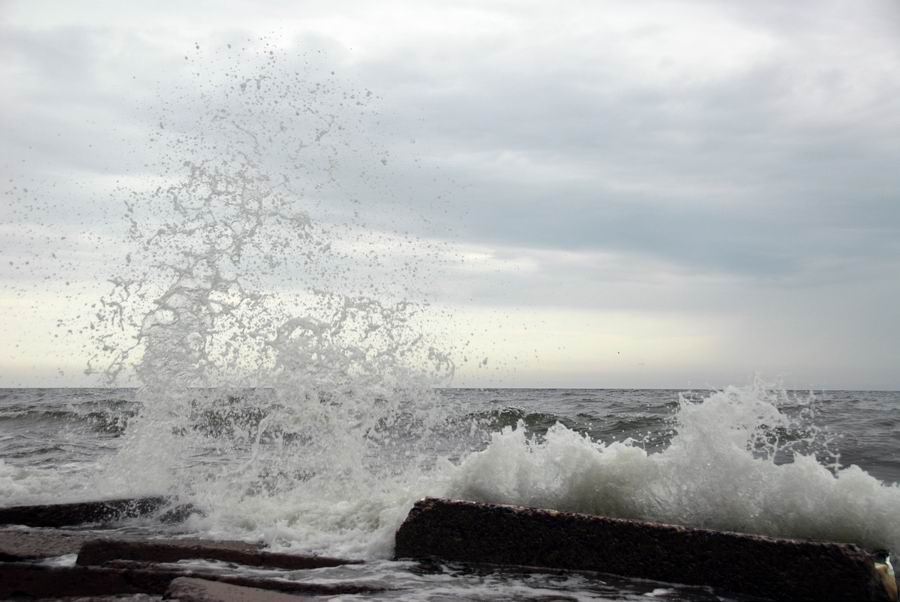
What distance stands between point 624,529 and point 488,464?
55.2 inches

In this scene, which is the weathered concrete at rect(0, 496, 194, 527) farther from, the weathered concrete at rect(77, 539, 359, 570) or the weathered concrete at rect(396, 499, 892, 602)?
the weathered concrete at rect(396, 499, 892, 602)

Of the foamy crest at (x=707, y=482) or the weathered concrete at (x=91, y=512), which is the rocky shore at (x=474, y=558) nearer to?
the weathered concrete at (x=91, y=512)

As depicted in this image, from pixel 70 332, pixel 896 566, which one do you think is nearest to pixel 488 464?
pixel 896 566

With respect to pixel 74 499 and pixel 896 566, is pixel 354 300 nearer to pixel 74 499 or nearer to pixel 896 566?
pixel 74 499

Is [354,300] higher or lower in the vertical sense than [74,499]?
higher

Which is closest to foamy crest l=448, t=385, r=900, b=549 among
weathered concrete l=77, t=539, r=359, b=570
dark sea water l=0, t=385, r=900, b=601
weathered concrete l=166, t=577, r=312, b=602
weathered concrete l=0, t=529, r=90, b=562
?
dark sea water l=0, t=385, r=900, b=601

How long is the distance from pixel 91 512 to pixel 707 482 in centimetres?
421

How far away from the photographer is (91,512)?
201 inches

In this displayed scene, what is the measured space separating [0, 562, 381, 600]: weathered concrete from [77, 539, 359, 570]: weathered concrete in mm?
386

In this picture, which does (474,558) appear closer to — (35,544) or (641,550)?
(641,550)

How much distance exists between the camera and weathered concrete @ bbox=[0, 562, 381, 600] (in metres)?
3.20

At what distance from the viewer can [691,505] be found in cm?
455

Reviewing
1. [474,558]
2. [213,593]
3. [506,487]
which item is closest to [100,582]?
[213,593]

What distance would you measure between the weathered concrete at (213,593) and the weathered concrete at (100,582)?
1.21ft
